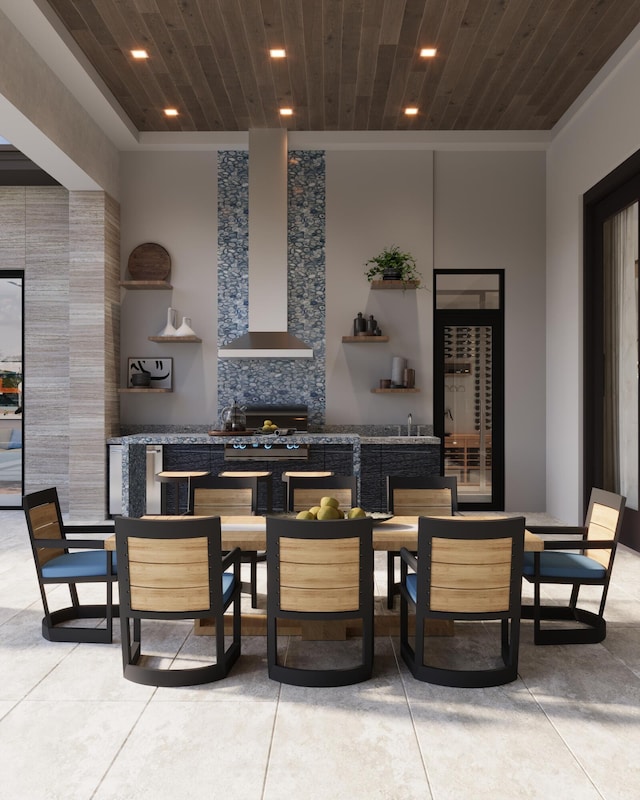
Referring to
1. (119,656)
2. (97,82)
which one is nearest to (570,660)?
(119,656)

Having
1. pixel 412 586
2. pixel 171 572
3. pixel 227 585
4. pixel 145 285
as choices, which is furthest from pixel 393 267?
pixel 171 572

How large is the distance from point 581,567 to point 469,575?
98 cm

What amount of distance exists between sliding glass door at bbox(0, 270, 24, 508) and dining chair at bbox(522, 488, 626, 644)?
5791 mm

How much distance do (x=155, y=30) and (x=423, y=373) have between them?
4.10m

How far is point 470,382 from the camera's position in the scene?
299 inches

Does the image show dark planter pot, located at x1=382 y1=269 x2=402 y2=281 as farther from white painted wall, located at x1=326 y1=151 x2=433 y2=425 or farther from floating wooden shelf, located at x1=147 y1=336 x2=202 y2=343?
floating wooden shelf, located at x1=147 y1=336 x2=202 y2=343

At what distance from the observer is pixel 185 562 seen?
2.88 meters

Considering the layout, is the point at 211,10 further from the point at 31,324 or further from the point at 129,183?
the point at 31,324

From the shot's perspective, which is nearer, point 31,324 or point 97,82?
point 97,82

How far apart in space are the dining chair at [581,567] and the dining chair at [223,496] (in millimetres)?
1676

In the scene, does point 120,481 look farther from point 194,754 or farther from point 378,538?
point 194,754

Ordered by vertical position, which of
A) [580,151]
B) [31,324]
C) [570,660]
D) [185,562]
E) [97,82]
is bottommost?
[570,660]

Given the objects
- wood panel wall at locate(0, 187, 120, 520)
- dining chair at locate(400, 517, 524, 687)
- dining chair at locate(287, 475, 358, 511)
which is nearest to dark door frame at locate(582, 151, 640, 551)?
dining chair at locate(287, 475, 358, 511)

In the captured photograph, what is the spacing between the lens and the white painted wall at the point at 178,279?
296 inches
